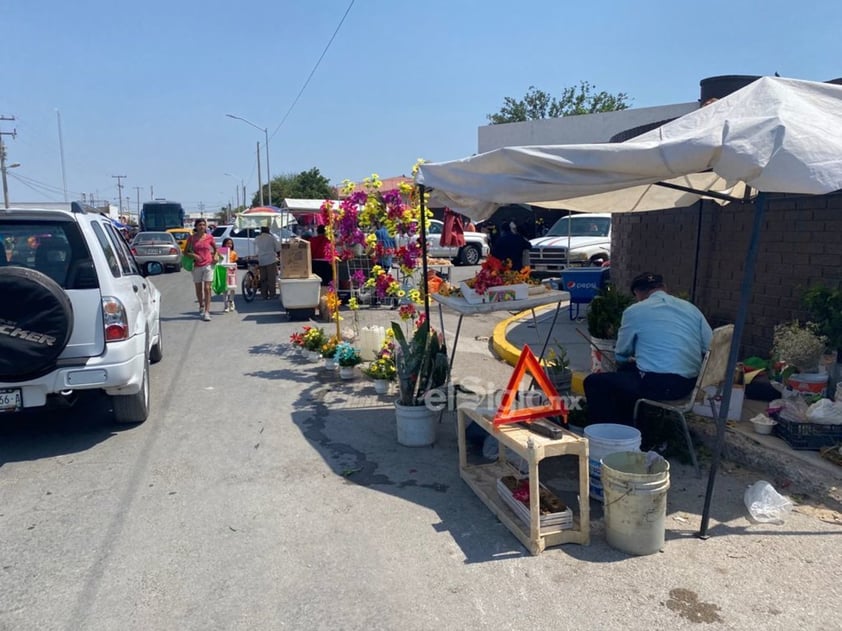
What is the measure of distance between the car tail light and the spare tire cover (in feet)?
1.07

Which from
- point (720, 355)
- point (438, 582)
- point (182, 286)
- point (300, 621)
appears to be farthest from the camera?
point (182, 286)

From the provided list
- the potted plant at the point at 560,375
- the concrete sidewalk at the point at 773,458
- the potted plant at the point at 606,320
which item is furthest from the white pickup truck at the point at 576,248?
the concrete sidewalk at the point at 773,458

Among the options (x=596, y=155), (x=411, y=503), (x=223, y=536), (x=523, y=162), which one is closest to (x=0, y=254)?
(x=223, y=536)

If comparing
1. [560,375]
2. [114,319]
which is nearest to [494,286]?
[560,375]

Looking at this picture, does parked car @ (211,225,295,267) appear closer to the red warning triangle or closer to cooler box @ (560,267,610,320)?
cooler box @ (560,267,610,320)

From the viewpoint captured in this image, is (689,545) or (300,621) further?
(689,545)

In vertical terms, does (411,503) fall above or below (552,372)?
below

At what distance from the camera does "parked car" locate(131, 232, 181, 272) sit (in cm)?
2430

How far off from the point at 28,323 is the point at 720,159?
4.82m

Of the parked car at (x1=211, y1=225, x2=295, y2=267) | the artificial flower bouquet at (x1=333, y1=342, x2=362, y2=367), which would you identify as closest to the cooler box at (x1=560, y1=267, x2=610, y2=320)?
the artificial flower bouquet at (x1=333, y1=342, x2=362, y2=367)

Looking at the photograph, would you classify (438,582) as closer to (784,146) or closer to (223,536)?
(223,536)

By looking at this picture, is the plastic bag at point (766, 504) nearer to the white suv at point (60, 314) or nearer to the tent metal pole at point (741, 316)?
the tent metal pole at point (741, 316)

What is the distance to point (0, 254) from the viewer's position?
16.6 feet

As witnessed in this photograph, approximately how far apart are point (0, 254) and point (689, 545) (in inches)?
217
